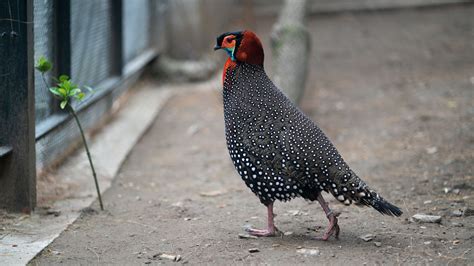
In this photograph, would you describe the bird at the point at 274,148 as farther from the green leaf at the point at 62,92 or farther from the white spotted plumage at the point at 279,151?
the green leaf at the point at 62,92

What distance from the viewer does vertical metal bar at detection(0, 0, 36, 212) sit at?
169 inches

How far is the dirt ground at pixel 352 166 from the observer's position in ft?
12.9

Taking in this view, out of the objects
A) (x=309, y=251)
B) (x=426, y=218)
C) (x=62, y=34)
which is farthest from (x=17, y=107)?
(x=426, y=218)

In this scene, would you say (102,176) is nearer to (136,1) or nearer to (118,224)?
(118,224)

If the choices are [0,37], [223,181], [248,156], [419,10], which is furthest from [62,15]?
[419,10]

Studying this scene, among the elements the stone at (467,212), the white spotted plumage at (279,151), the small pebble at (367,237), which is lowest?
the small pebble at (367,237)

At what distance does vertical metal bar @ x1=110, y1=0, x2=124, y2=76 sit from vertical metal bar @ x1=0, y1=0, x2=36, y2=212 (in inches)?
120

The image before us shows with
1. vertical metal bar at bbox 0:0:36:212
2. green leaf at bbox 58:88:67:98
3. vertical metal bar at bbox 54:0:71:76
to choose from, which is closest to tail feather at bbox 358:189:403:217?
green leaf at bbox 58:88:67:98

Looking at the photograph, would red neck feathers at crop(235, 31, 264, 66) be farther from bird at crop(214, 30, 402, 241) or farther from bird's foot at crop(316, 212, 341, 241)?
bird's foot at crop(316, 212, 341, 241)

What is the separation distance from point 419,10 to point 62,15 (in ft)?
26.8

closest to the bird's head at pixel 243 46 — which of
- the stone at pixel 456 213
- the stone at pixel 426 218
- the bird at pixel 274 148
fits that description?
the bird at pixel 274 148

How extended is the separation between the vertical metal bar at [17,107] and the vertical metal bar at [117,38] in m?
3.04

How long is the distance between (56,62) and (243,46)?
184cm

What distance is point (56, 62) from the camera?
537 cm
